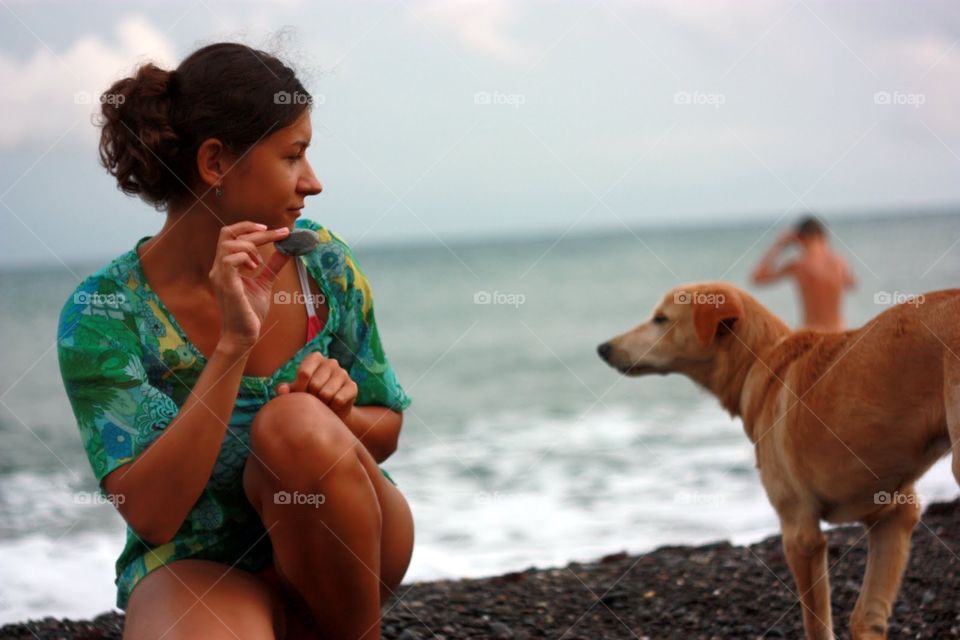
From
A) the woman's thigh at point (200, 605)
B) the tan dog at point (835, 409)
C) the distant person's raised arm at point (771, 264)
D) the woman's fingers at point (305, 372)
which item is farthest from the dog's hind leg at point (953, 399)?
the distant person's raised arm at point (771, 264)

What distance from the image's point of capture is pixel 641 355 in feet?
14.1

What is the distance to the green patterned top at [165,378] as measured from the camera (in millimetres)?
2311

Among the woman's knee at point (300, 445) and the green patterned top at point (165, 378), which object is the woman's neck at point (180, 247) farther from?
the woman's knee at point (300, 445)

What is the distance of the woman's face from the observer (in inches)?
94.3

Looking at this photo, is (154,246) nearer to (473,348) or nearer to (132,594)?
(132,594)

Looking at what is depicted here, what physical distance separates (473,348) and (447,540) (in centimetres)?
1327

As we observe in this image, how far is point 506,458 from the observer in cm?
874

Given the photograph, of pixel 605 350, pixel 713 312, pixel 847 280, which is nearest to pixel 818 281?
pixel 847 280

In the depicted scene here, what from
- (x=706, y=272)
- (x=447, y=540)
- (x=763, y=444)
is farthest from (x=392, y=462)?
(x=706, y=272)

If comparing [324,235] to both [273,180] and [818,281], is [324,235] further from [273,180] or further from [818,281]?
[818,281]

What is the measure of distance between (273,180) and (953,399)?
1.95m

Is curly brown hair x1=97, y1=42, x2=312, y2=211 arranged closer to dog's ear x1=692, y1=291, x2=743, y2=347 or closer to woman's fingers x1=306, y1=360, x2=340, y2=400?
woman's fingers x1=306, y1=360, x2=340, y2=400

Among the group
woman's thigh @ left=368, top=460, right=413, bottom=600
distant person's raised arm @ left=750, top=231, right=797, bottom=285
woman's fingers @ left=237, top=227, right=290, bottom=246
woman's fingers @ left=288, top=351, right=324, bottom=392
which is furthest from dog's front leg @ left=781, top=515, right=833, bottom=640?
distant person's raised arm @ left=750, top=231, right=797, bottom=285

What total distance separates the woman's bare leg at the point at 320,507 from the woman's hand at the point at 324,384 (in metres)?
0.04
